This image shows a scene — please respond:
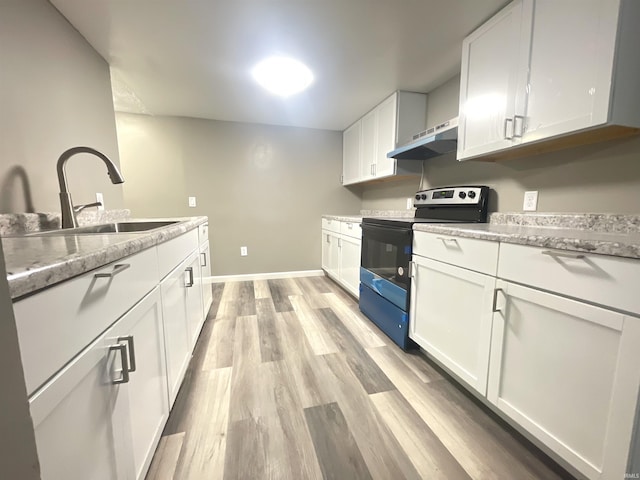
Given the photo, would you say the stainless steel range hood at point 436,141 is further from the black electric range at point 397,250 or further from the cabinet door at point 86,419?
the cabinet door at point 86,419

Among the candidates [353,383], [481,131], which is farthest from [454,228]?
[353,383]

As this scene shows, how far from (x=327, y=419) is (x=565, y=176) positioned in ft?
5.75

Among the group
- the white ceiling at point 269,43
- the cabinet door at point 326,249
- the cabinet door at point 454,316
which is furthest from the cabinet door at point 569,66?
the cabinet door at point 326,249

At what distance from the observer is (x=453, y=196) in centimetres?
198

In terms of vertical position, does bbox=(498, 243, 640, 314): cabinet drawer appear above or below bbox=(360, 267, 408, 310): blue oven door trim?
above

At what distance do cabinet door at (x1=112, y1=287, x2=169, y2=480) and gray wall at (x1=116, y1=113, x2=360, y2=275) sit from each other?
2.47 m

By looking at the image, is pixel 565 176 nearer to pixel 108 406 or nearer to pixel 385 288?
pixel 385 288

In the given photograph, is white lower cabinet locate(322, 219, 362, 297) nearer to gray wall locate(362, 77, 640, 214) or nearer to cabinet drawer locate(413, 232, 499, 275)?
cabinet drawer locate(413, 232, 499, 275)

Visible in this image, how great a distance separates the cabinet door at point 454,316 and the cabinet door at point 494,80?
776mm

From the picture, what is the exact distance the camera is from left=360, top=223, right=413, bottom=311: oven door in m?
1.80

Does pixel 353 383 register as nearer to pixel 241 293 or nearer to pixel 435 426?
pixel 435 426

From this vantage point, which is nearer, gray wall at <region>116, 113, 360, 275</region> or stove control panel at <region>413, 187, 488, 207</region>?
stove control panel at <region>413, 187, 488, 207</region>

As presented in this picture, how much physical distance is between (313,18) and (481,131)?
47.0 inches

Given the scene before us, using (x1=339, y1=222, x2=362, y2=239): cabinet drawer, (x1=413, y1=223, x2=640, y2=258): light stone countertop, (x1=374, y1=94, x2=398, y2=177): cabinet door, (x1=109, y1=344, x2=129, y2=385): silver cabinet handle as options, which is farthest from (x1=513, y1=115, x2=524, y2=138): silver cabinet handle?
(x1=109, y1=344, x2=129, y2=385): silver cabinet handle
